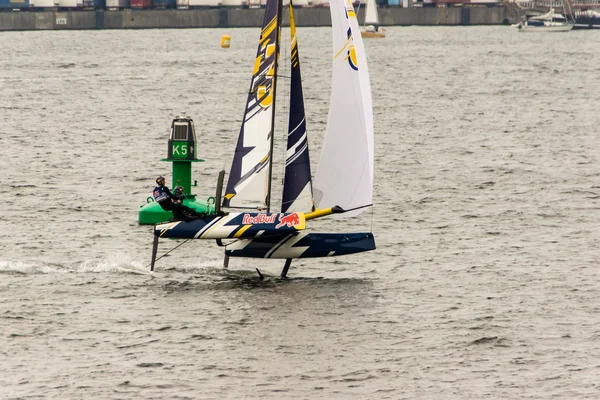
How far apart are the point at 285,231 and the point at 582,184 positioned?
1763 cm

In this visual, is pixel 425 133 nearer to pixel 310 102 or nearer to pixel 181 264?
pixel 310 102

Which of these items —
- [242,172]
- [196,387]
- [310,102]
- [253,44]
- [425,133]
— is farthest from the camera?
[253,44]

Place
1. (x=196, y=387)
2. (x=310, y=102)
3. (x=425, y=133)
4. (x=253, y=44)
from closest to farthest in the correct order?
(x=196, y=387), (x=425, y=133), (x=310, y=102), (x=253, y=44)

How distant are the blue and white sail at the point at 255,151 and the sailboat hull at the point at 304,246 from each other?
1.59 metres

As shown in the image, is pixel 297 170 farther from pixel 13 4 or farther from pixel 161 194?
pixel 13 4

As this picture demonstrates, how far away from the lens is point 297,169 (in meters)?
25.2

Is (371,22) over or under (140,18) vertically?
A: under

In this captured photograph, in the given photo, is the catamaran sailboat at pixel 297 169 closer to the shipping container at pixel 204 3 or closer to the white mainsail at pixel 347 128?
the white mainsail at pixel 347 128

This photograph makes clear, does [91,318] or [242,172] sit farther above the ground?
[242,172]

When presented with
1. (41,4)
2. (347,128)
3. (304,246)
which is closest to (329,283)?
(304,246)

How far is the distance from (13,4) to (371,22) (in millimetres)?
56890

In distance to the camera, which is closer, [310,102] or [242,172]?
[242,172]

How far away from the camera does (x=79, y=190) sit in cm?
3719

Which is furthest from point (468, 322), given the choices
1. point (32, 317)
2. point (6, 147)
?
point (6, 147)
